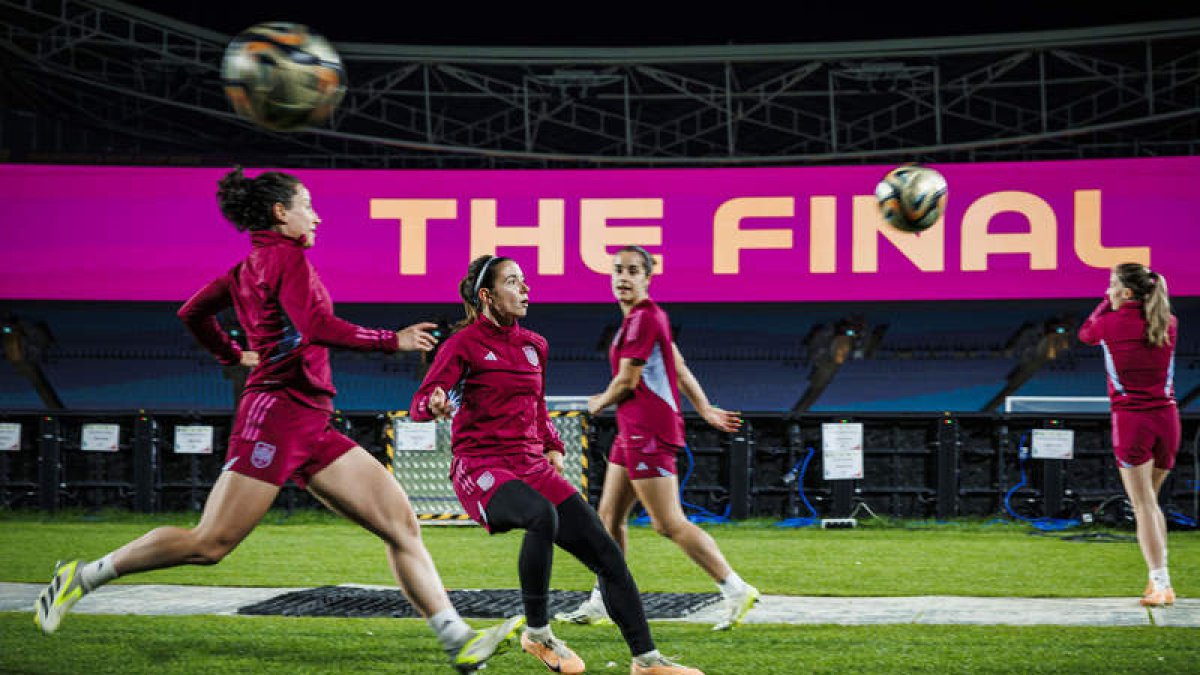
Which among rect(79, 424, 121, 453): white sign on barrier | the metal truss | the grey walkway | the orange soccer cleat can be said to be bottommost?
the grey walkway

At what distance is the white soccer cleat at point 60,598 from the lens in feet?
16.3

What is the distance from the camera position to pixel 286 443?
15.8 ft

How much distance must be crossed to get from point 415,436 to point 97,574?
10384 mm

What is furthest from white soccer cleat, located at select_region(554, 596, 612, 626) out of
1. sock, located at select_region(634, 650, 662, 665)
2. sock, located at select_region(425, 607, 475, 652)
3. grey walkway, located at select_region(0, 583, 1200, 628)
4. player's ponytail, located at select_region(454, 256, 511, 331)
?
player's ponytail, located at select_region(454, 256, 511, 331)

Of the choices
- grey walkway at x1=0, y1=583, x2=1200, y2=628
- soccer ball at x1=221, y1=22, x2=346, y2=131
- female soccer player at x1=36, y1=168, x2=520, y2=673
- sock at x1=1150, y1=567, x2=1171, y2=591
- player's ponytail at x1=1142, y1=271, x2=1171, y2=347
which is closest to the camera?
female soccer player at x1=36, y1=168, x2=520, y2=673

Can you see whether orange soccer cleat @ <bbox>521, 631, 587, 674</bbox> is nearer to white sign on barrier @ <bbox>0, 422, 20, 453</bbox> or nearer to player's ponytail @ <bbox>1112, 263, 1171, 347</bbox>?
player's ponytail @ <bbox>1112, 263, 1171, 347</bbox>

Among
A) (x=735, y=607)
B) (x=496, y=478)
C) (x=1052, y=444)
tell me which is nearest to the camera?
Result: (x=496, y=478)

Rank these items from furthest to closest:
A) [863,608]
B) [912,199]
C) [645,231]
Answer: [645,231] < [912,199] < [863,608]

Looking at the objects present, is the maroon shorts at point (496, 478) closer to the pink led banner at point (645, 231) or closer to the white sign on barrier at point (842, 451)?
the white sign on barrier at point (842, 451)

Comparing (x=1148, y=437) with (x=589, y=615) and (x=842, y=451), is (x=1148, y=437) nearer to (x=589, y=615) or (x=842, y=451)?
(x=589, y=615)

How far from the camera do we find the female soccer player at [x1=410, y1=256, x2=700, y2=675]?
16.5 ft

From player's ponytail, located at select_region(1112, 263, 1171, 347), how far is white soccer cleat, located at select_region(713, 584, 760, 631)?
135 inches

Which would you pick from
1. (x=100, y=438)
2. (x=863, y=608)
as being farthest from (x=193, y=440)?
(x=863, y=608)

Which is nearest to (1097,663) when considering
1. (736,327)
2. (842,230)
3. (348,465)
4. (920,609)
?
(920,609)
